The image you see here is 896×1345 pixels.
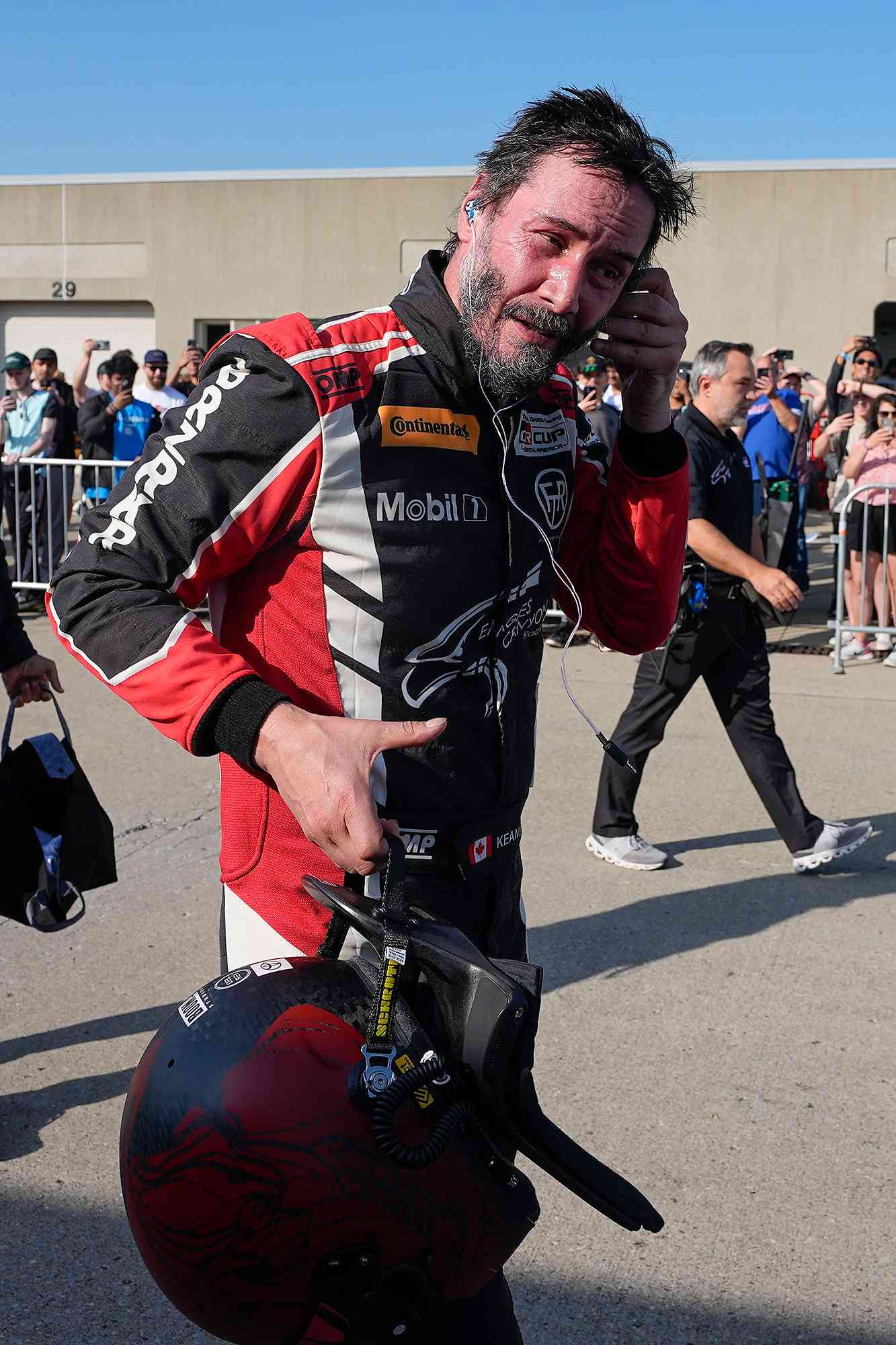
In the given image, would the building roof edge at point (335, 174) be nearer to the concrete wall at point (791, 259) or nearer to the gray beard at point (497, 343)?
the concrete wall at point (791, 259)

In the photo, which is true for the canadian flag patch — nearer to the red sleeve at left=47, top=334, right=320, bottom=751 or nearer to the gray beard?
the red sleeve at left=47, top=334, right=320, bottom=751

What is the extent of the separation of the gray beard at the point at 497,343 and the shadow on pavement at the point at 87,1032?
8.99 ft

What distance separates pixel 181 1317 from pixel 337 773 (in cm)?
188

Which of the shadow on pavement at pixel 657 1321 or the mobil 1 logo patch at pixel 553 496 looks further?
the shadow on pavement at pixel 657 1321

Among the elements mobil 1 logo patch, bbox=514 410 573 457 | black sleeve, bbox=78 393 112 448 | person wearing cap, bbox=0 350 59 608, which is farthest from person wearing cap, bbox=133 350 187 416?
mobil 1 logo patch, bbox=514 410 573 457

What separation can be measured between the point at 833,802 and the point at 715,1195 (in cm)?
347

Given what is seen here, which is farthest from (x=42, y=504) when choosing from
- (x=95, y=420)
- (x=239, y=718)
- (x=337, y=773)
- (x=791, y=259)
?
(x=791, y=259)

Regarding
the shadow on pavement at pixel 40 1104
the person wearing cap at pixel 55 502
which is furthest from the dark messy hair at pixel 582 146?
the person wearing cap at pixel 55 502

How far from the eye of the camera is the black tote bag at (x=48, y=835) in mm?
3676

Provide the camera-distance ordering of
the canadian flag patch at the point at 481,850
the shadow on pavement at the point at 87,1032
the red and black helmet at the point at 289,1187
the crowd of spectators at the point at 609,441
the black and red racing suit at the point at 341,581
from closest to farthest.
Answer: the red and black helmet at the point at 289,1187 → the black and red racing suit at the point at 341,581 → the canadian flag patch at the point at 481,850 → the shadow on pavement at the point at 87,1032 → the crowd of spectators at the point at 609,441

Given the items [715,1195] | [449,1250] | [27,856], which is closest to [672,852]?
[715,1195]

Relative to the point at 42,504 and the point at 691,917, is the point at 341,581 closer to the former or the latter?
the point at 691,917

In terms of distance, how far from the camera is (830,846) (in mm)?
5527

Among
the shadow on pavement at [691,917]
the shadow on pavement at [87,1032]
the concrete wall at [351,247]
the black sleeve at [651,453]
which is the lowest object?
the shadow on pavement at [87,1032]
